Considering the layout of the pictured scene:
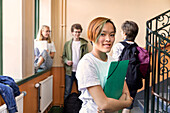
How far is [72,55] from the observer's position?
443 centimetres

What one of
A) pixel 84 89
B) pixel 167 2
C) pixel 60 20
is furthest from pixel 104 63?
pixel 167 2

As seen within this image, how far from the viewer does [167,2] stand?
463 centimetres

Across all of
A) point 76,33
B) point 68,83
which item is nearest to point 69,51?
point 76,33

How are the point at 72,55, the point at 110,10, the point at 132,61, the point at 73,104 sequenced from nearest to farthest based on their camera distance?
1. the point at 132,61
2. the point at 73,104
3. the point at 72,55
4. the point at 110,10

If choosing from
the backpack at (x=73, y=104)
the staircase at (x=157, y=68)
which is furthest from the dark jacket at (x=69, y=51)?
the staircase at (x=157, y=68)

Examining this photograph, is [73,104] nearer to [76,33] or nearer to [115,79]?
[76,33]

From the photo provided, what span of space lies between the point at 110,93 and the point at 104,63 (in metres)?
0.17

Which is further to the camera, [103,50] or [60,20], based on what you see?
[60,20]

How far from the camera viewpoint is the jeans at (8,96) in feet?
5.86

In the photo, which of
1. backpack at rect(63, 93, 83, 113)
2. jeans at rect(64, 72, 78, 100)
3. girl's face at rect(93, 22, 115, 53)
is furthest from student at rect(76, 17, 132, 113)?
jeans at rect(64, 72, 78, 100)

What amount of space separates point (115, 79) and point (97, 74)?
10 cm

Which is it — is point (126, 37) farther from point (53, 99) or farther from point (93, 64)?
point (53, 99)

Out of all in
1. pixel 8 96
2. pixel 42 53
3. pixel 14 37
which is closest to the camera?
pixel 8 96

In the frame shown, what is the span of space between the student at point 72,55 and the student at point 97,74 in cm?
319
